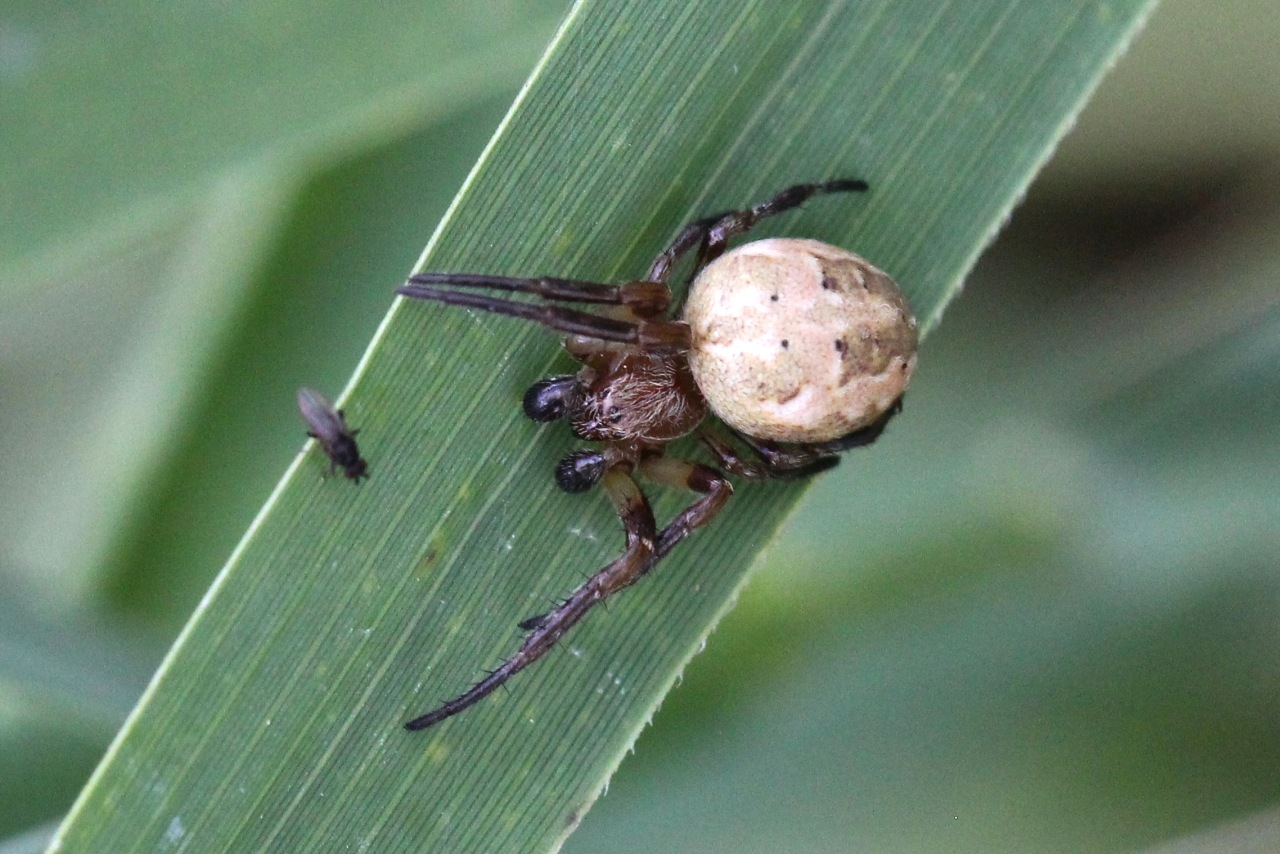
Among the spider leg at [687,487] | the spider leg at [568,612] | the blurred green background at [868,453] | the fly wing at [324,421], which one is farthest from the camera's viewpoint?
the blurred green background at [868,453]

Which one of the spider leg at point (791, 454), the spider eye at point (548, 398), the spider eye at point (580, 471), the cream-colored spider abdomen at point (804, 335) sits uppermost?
the cream-colored spider abdomen at point (804, 335)

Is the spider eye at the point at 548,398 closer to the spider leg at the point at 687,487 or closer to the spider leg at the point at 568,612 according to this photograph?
the spider leg at the point at 568,612

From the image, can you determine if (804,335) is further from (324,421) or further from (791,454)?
(324,421)

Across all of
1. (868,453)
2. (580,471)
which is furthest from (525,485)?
(868,453)

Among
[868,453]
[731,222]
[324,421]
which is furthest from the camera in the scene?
[868,453]

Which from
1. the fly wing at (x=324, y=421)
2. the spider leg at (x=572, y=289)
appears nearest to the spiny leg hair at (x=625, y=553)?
the spider leg at (x=572, y=289)

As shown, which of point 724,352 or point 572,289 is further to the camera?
point 724,352

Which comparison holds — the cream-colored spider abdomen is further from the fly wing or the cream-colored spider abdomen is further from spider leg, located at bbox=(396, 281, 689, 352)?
the fly wing
